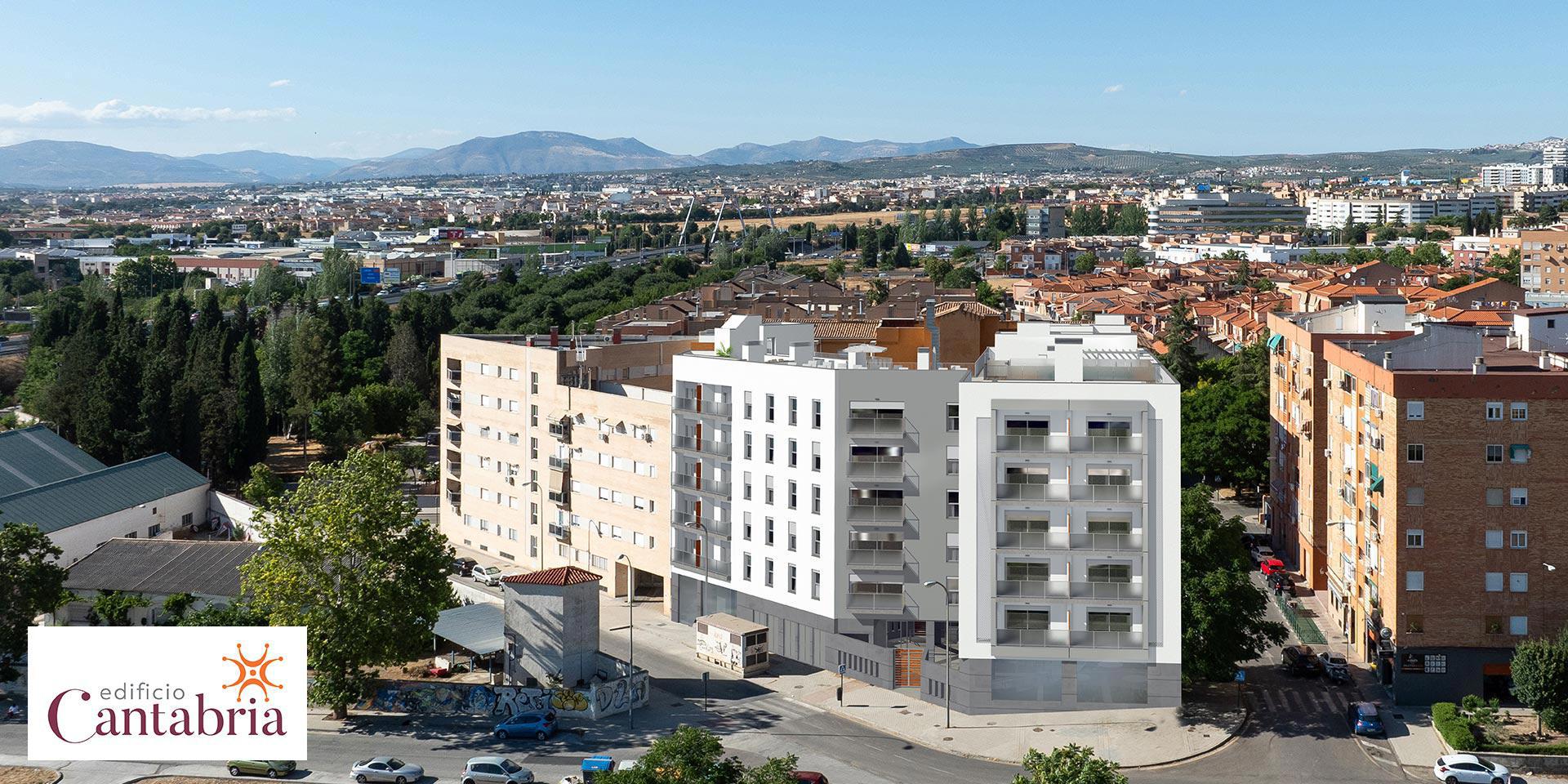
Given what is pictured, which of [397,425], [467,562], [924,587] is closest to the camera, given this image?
[924,587]

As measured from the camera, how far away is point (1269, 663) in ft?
125

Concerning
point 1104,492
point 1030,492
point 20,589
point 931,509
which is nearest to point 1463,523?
point 1104,492

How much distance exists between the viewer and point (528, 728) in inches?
1282

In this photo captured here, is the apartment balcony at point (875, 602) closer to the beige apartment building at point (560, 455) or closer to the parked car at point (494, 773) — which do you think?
the beige apartment building at point (560, 455)

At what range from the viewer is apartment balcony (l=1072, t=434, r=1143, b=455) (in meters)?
32.7

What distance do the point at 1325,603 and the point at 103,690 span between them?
31598 mm

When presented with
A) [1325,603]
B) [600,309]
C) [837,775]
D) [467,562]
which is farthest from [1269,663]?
[600,309]

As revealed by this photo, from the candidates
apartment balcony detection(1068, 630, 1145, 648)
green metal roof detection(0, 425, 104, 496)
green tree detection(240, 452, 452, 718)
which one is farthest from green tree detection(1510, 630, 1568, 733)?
green metal roof detection(0, 425, 104, 496)

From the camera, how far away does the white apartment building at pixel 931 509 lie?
32.7 metres

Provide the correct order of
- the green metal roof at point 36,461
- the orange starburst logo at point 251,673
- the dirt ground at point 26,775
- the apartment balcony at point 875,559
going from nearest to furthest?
the orange starburst logo at point 251,673 < the dirt ground at point 26,775 < the apartment balcony at point 875,559 < the green metal roof at point 36,461

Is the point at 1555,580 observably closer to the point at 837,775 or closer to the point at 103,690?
the point at 837,775

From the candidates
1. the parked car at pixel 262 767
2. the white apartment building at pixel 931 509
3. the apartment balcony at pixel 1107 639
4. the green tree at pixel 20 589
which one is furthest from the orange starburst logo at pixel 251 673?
the apartment balcony at pixel 1107 639

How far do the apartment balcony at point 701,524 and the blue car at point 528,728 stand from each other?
8.72 meters

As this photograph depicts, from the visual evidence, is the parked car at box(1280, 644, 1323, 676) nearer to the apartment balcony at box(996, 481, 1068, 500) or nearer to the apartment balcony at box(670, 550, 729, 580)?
the apartment balcony at box(996, 481, 1068, 500)
